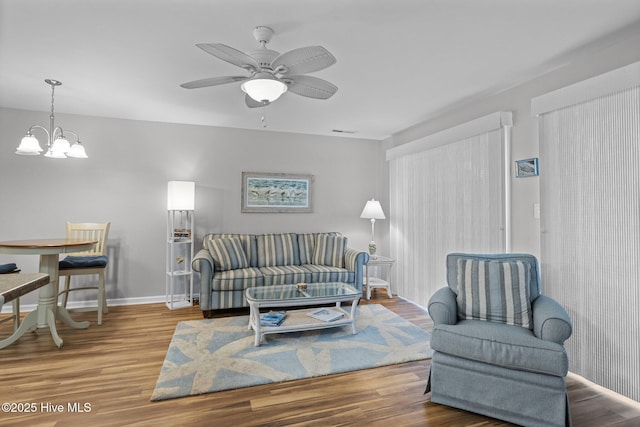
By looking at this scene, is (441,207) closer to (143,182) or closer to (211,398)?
(211,398)

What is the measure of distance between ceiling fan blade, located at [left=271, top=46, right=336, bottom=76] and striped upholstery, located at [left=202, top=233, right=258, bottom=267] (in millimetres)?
2810

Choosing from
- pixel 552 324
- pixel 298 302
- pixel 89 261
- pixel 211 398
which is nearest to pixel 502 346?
pixel 552 324

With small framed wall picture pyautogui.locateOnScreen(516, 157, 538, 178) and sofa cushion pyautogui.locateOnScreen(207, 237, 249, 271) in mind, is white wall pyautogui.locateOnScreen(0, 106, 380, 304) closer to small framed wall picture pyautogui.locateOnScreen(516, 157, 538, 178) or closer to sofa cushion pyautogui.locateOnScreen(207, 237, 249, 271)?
sofa cushion pyautogui.locateOnScreen(207, 237, 249, 271)

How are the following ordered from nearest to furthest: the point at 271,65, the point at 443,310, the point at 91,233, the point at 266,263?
1. the point at 271,65
2. the point at 443,310
3. the point at 91,233
4. the point at 266,263

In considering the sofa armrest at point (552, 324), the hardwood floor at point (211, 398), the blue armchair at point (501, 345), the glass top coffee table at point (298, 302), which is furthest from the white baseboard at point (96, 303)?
the sofa armrest at point (552, 324)

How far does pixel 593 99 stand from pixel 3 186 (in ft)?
19.5

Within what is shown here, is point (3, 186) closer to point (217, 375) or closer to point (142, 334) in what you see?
point (142, 334)

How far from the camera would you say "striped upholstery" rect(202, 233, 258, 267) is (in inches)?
176

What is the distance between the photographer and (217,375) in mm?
2459

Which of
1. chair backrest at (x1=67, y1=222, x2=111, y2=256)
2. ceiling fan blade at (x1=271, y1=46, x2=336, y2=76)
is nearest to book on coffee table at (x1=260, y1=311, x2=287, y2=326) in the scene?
ceiling fan blade at (x1=271, y1=46, x2=336, y2=76)

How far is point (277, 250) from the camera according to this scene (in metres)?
4.63

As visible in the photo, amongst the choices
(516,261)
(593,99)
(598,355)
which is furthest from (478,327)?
(593,99)

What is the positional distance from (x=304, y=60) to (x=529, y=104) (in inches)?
85.4

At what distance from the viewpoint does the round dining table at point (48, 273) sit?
9.19 feet
